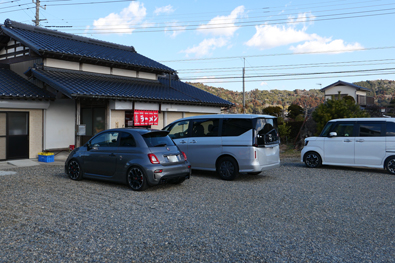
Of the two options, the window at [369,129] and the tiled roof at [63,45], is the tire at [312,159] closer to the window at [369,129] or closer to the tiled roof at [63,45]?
the window at [369,129]

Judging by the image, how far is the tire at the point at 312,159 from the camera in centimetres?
1225

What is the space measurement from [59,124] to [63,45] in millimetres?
4487

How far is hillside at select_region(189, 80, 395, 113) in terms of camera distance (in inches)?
2689

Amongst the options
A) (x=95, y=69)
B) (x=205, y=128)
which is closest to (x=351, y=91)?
(x=95, y=69)

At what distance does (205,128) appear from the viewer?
33.5ft

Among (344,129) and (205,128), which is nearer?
(205,128)

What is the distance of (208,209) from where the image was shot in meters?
6.33

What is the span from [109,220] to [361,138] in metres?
9.29

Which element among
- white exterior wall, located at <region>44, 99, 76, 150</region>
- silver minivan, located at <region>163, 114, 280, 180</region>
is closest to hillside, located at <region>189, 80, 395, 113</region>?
white exterior wall, located at <region>44, 99, 76, 150</region>

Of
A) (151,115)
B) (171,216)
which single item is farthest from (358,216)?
(151,115)

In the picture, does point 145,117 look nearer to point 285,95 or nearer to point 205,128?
point 205,128

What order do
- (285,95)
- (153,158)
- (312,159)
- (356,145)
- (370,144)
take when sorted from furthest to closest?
1. (285,95)
2. (312,159)
3. (356,145)
4. (370,144)
5. (153,158)

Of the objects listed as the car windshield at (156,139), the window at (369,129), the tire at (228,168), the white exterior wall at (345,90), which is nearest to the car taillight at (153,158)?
the car windshield at (156,139)

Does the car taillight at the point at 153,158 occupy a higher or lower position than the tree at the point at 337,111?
lower
